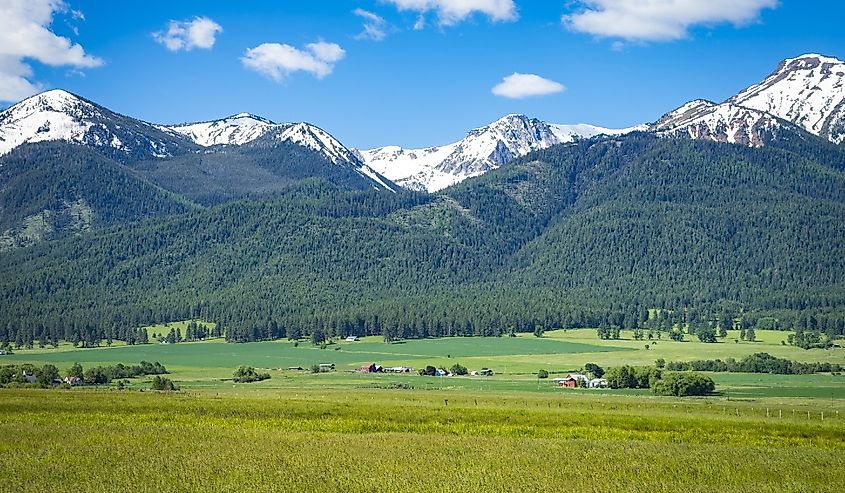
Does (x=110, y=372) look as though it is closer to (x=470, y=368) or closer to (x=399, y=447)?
(x=470, y=368)

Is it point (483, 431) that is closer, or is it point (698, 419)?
point (483, 431)

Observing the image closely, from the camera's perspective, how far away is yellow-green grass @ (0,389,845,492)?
166 ft

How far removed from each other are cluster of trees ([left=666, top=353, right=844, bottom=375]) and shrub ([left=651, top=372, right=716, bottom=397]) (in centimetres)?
3489

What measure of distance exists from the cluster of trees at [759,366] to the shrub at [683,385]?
3489 centimetres

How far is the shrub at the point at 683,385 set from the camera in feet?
416

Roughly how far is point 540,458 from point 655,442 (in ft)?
45.5

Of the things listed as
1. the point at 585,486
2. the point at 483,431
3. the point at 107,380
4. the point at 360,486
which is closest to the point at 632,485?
the point at 585,486

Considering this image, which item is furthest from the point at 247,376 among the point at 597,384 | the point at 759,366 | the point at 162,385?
the point at 759,366

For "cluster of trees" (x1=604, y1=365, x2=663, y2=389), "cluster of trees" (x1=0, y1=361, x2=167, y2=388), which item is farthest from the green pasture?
"cluster of trees" (x1=604, y1=365, x2=663, y2=389)

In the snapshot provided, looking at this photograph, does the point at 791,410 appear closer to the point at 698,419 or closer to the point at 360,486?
the point at 698,419

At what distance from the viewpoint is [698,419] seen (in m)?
87.4

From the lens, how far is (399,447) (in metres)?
63.6

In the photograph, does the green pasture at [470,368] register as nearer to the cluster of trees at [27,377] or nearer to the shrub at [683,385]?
the shrub at [683,385]

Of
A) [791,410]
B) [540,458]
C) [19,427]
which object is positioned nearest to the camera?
[540,458]
